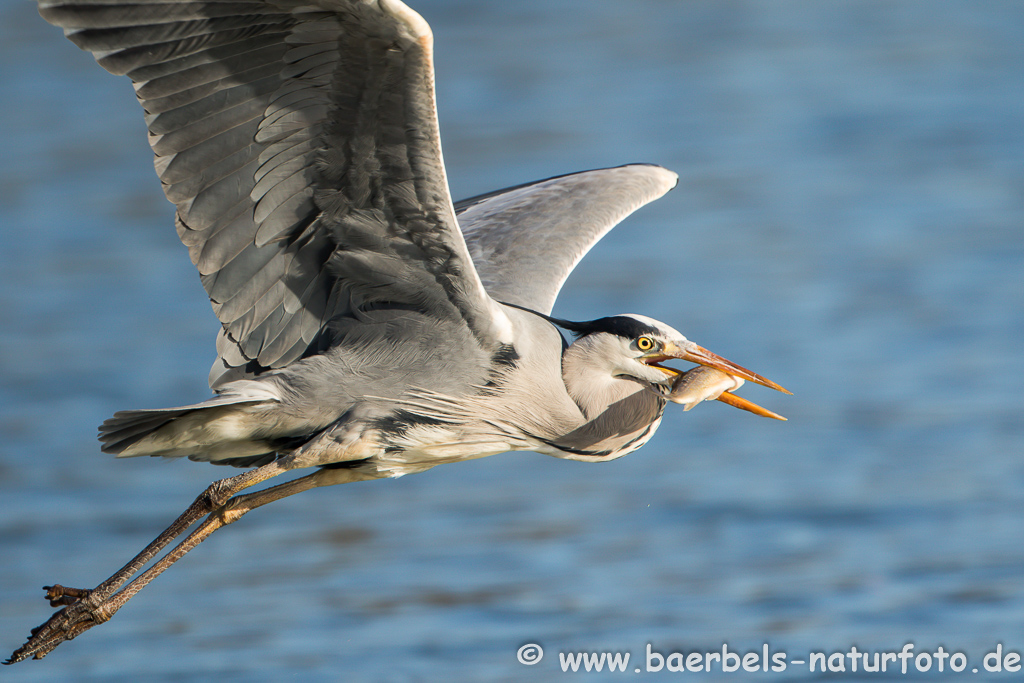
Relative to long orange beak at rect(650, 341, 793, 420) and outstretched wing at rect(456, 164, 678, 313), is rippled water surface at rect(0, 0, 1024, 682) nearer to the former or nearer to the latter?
outstretched wing at rect(456, 164, 678, 313)

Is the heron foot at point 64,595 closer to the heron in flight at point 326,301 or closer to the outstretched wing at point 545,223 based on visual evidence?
the heron in flight at point 326,301

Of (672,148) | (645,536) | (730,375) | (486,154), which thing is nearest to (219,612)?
(645,536)

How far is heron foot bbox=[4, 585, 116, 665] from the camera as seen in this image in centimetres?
613

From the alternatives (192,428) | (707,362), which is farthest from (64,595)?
(707,362)

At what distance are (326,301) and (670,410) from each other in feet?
17.2

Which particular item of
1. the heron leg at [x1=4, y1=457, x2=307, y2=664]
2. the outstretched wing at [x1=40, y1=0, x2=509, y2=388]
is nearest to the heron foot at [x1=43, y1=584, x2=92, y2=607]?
the heron leg at [x1=4, y1=457, x2=307, y2=664]

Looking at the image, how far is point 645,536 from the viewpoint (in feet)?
30.4

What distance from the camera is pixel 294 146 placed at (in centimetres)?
556

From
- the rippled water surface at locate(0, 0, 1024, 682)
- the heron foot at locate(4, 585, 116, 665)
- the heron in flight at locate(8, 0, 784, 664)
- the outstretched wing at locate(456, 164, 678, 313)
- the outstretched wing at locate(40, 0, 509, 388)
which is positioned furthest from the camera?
the rippled water surface at locate(0, 0, 1024, 682)

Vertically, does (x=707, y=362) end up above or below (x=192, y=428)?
above

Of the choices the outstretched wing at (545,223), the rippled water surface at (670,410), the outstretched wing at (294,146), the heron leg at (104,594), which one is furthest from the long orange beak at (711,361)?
the rippled water surface at (670,410)

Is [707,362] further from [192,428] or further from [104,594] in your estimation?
[104,594]

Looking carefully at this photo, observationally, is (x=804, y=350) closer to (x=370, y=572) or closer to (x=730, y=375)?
(x=370, y=572)

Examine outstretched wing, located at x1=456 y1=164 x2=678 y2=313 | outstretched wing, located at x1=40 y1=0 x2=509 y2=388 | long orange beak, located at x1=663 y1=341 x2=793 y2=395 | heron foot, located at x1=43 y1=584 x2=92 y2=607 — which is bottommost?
heron foot, located at x1=43 y1=584 x2=92 y2=607
